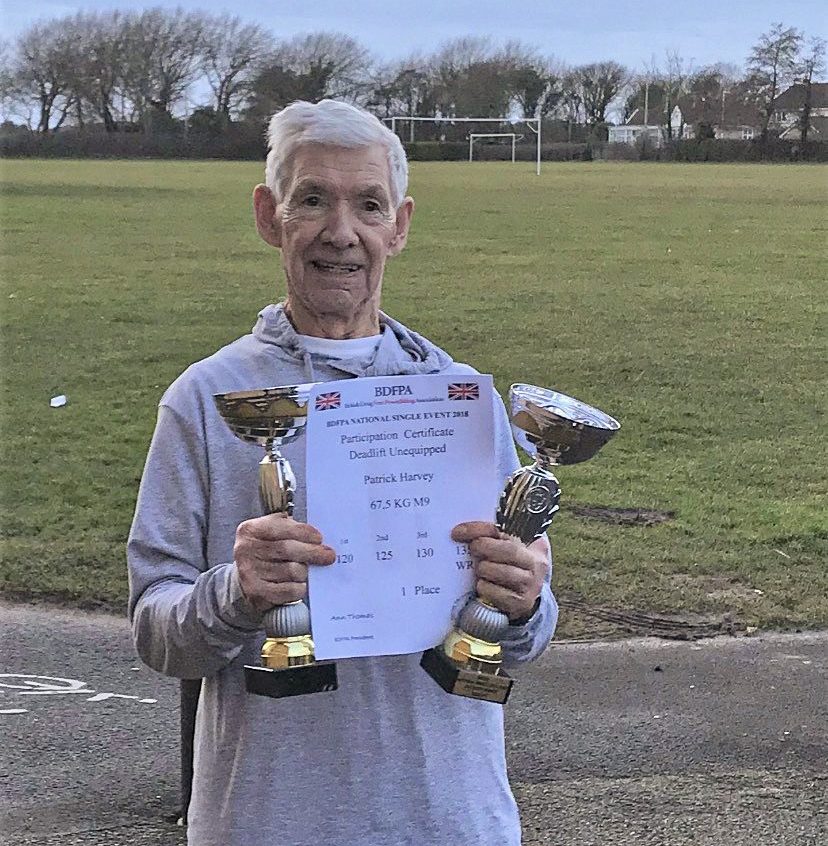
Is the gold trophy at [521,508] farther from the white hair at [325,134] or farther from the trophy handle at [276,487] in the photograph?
the white hair at [325,134]

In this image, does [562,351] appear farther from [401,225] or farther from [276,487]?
[276,487]

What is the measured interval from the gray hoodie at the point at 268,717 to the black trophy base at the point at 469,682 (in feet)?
0.26

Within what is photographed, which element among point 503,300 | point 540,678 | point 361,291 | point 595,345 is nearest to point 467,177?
point 503,300

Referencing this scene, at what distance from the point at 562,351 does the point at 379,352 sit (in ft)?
33.1

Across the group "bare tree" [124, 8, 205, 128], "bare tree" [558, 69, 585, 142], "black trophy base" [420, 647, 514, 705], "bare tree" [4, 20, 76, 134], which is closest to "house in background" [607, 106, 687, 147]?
"bare tree" [558, 69, 585, 142]

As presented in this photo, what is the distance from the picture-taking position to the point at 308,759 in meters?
1.58

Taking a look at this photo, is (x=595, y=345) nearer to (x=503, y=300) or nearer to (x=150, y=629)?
(x=503, y=300)

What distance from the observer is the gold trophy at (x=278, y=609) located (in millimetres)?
1492

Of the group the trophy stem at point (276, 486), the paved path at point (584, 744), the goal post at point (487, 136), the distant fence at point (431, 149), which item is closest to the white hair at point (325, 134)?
the trophy stem at point (276, 486)

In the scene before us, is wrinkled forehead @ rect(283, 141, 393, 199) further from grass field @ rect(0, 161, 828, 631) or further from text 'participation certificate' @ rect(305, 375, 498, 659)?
grass field @ rect(0, 161, 828, 631)

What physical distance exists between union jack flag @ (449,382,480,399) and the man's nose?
267 mm

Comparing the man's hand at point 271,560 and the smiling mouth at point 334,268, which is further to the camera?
the smiling mouth at point 334,268

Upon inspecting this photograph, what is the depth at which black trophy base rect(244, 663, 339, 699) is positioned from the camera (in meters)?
1.49

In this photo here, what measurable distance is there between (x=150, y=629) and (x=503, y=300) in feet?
43.3
